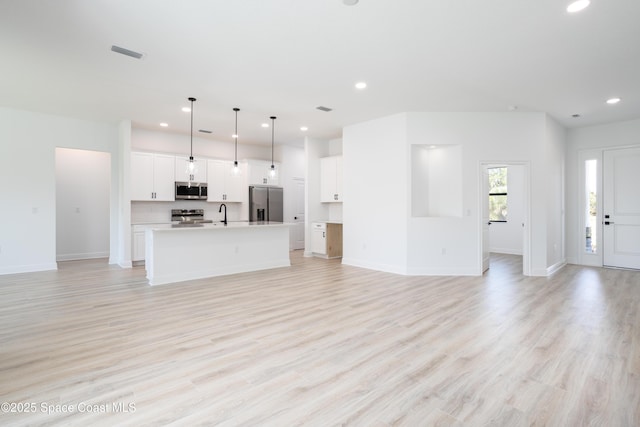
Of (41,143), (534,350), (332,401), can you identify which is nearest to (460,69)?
(534,350)

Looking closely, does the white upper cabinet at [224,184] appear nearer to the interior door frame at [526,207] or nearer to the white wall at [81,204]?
the white wall at [81,204]

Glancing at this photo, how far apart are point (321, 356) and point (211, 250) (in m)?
3.59

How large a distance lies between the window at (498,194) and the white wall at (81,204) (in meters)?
9.76

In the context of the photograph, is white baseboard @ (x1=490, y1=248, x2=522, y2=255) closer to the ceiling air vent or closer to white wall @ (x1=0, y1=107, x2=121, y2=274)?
the ceiling air vent

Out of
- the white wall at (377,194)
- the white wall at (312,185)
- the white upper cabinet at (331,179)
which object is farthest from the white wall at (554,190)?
the white wall at (312,185)

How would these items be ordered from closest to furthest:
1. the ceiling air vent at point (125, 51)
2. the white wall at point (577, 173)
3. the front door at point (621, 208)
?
the ceiling air vent at point (125, 51) → the front door at point (621, 208) → the white wall at point (577, 173)

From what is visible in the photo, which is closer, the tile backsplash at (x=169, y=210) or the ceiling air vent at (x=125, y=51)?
the ceiling air vent at (x=125, y=51)

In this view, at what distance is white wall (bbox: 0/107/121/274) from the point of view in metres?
5.83

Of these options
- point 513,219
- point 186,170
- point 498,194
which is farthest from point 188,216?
point 513,219

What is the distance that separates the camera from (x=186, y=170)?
7.26 metres

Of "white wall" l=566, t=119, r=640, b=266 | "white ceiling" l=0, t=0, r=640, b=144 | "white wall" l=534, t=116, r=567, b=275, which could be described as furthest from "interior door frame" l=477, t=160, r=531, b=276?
"white wall" l=566, t=119, r=640, b=266

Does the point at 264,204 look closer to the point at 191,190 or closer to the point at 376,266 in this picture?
the point at 191,190

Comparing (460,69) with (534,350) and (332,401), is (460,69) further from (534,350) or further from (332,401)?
(332,401)

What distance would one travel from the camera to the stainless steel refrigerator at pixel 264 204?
8375mm
